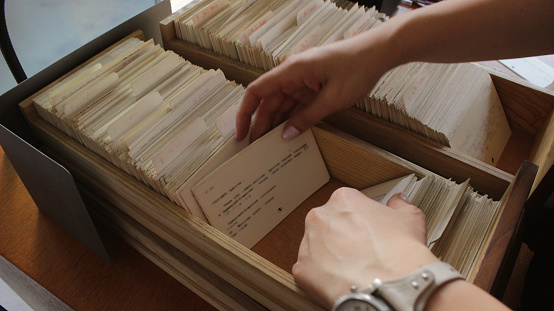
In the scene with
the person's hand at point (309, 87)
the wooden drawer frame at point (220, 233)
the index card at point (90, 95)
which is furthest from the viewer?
the index card at point (90, 95)

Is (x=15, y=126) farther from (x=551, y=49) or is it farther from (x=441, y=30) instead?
(x=551, y=49)

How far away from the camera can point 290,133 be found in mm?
1029

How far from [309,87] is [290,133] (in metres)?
0.13

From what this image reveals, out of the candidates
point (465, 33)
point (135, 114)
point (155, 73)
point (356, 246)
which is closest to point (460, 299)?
point (356, 246)

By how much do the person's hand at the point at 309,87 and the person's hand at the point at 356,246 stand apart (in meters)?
0.24

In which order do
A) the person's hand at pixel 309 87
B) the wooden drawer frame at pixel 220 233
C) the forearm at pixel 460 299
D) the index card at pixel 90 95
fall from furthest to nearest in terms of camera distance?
the index card at pixel 90 95, the person's hand at pixel 309 87, the wooden drawer frame at pixel 220 233, the forearm at pixel 460 299

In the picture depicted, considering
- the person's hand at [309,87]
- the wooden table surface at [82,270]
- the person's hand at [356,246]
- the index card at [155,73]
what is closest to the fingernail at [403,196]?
the person's hand at [356,246]

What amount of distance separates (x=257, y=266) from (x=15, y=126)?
84 cm

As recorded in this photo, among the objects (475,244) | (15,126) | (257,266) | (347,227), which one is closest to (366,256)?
(347,227)

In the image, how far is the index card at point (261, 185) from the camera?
96 centimetres

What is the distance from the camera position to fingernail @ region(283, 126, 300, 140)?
1.02 m

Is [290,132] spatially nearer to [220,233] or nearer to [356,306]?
[220,233]

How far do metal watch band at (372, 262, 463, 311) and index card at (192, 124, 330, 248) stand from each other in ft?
1.50

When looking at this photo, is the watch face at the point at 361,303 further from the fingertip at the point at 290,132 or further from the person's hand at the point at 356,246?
the fingertip at the point at 290,132
